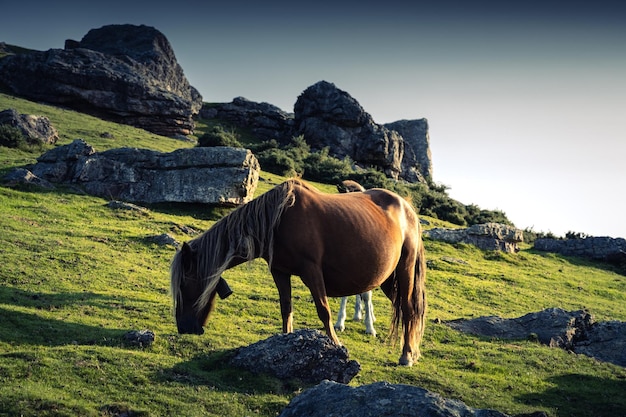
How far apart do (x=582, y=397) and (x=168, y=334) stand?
8430 millimetres

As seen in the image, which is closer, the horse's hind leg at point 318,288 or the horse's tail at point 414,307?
the horse's hind leg at point 318,288

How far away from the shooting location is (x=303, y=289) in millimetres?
17875

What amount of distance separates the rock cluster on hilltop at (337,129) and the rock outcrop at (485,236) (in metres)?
21.9

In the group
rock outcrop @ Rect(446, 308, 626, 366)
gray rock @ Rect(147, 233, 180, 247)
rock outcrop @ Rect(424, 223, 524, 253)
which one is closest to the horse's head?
rock outcrop @ Rect(446, 308, 626, 366)

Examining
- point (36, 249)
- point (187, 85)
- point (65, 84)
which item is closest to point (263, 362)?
point (36, 249)

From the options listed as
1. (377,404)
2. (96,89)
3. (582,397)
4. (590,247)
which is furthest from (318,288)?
(96,89)

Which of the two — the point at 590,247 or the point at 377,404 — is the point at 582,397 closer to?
the point at 377,404

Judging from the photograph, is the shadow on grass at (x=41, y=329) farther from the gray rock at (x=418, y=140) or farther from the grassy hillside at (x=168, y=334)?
the gray rock at (x=418, y=140)

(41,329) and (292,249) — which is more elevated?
(292,249)

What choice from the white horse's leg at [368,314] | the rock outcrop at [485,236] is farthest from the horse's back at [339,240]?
the rock outcrop at [485,236]

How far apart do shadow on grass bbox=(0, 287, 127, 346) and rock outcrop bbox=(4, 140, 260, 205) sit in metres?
12.5

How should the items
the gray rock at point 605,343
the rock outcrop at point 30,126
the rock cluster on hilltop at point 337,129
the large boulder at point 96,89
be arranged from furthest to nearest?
the rock cluster on hilltop at point 337,129, the large boulder at point 96,89, the rock outcrop at point 30,126, the gray rock at point 605,343

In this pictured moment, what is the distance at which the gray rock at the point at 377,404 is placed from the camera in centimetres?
541

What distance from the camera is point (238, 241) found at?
9.79 meters
